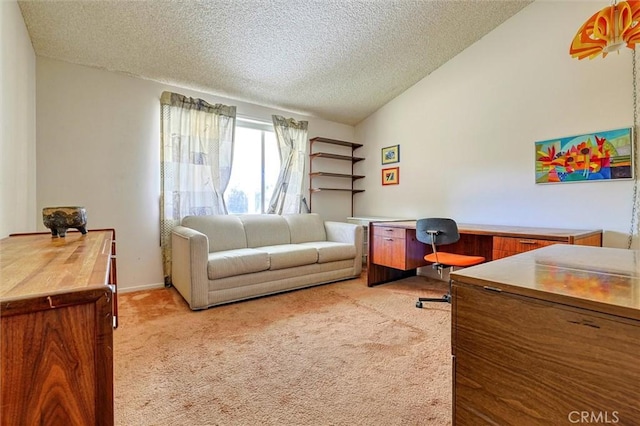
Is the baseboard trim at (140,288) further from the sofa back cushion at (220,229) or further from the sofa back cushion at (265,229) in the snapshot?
the sofa back cushion at (265,229)

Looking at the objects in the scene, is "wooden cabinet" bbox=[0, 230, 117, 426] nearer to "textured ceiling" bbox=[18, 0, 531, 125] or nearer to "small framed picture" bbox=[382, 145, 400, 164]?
"textured ceiling" bbox=[18, 0, 531, 125]

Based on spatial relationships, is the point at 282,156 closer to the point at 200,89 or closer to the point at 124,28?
the point at 200,89

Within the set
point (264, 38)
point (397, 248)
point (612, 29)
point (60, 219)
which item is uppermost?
point (264, 38)

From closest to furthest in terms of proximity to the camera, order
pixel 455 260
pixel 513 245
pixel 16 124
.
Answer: pixel 16 124 < pixel 513 245 < pixel 455 260

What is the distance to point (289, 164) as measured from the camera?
3941 millimetres

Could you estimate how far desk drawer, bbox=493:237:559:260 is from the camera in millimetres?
2088

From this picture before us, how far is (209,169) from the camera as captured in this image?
3.34m

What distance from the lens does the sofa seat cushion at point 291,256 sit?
289cm

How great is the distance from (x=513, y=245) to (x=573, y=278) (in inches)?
65.5

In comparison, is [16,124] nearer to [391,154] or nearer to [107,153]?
[107,153]

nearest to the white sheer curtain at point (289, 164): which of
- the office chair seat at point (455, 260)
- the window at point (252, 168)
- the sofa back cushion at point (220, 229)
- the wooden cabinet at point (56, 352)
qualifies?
the window at point (252, 168)

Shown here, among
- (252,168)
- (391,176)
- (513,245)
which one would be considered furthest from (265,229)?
(513,245)

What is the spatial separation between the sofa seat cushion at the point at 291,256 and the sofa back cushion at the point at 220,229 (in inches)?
17.6

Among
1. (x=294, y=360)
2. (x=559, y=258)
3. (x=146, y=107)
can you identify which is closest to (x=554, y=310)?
(x=559, y=258)
